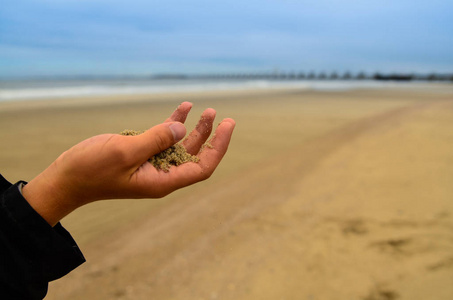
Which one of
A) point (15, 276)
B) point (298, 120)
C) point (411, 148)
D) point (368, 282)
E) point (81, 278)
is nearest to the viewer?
point (15, 276)

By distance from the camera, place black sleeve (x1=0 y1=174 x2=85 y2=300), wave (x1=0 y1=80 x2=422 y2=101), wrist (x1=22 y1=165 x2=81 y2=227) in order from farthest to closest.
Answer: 1. wave (x1=0 y1=80 x2=422 y2=101)
2. wrist (x1=22 y1=165 x2=81 y2=227)
3. black sleeve (x1=0 y1=174 x2=85 y2=300)

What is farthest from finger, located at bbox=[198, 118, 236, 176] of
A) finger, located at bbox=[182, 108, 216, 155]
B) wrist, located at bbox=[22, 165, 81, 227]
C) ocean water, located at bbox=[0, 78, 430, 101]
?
ocean water, located at bbox=[0, 78, 430, 101]

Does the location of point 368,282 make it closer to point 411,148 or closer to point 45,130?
point 411,148

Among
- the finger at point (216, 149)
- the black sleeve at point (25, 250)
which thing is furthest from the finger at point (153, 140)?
the black sleeve at point (25, 250)

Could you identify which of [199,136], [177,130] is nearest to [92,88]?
[199,136]

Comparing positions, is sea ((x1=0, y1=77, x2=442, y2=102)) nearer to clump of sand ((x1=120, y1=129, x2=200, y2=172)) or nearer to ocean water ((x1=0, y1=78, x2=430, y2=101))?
ocean water ((x1=0, y1=78, x2=430, y2=101))

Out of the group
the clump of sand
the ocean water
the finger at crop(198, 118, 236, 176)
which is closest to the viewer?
the clump of sand

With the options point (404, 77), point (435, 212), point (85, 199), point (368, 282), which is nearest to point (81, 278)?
point (85, 199)

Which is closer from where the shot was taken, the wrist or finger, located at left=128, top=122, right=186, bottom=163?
the wrist
